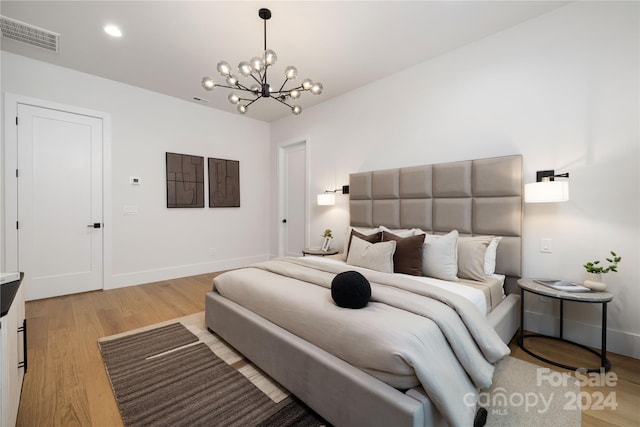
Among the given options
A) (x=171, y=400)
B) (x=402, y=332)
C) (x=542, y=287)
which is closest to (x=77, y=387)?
(x=171, y=400)

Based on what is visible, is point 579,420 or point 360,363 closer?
point 360,363

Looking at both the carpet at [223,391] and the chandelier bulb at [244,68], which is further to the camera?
the chandelier bulb at [244,68]

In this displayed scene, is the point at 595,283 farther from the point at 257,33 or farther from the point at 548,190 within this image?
the point at 257,33

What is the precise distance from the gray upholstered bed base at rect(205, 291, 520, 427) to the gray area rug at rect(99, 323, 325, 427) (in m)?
0.14

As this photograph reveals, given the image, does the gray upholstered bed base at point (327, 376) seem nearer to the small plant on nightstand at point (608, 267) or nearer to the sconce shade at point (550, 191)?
the small plant on nightstand at point (608, 267)

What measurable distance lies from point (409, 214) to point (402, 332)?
2.14m

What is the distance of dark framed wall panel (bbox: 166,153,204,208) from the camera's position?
4.29 m

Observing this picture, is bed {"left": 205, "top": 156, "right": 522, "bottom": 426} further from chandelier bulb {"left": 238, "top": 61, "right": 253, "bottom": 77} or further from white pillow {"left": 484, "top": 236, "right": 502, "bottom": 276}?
chandelier bulb {"left": 238, "top": 61, "right": 253, "bottom": 77}

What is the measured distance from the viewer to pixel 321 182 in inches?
178

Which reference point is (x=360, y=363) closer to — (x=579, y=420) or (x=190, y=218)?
(x=579, y=420)

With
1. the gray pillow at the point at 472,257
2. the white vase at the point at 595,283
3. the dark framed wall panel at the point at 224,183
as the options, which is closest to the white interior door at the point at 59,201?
the dark framed wall panel at the point at 224,183

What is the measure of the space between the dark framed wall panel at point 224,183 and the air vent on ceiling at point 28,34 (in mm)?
2252

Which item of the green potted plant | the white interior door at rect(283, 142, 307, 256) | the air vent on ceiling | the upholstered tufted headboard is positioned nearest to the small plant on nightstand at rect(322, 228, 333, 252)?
the upholstered tufted headboard

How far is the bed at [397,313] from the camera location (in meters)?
1.24
